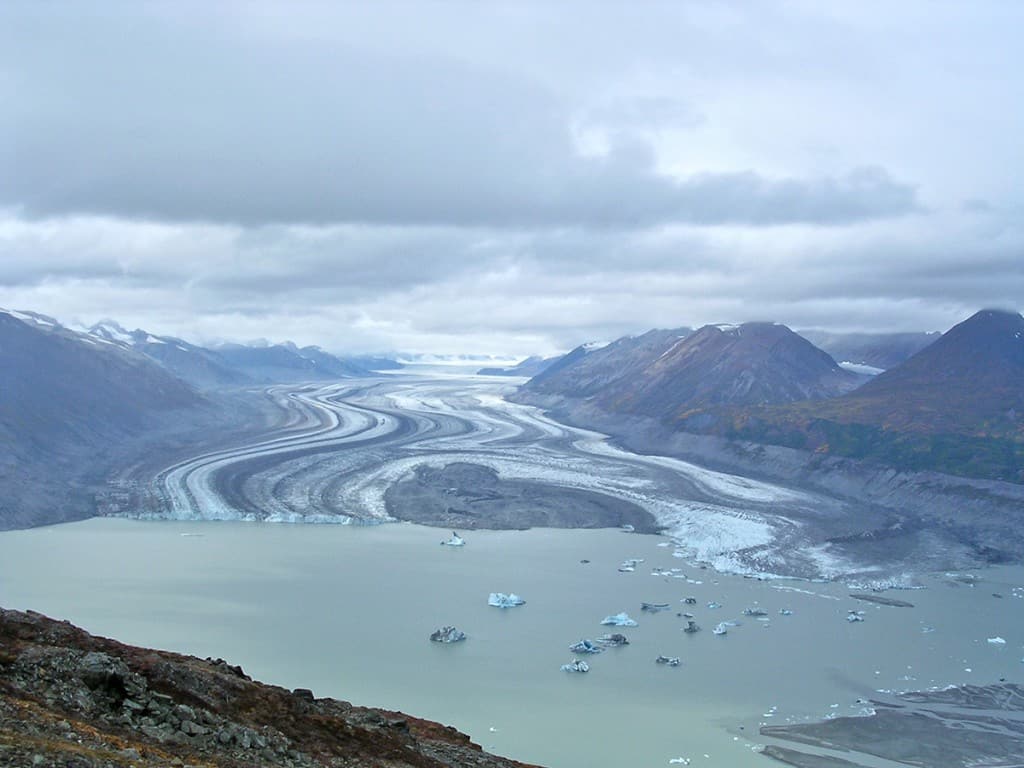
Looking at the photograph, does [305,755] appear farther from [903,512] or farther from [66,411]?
[66,411]

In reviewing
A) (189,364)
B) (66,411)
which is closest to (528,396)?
(189,364)

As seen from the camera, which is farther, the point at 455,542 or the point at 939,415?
the point at 939,415

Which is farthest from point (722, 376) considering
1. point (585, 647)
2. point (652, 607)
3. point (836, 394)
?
point (585, 647)

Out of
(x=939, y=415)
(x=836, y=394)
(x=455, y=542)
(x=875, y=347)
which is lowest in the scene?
(x=455, y=542)

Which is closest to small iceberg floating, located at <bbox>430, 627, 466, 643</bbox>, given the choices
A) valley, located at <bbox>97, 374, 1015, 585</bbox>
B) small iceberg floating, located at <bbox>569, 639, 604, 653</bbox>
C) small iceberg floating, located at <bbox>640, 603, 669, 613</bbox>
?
small iceberg floating, located at <bbox>569, 639, 604, 653</bbox>

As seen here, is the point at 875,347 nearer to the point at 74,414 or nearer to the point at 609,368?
→ the point at 609,368

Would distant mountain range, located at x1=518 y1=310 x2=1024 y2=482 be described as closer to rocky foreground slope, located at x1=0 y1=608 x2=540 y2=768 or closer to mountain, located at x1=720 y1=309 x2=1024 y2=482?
mountain, located at x1=720 y1=309 x2=1024 y2=482

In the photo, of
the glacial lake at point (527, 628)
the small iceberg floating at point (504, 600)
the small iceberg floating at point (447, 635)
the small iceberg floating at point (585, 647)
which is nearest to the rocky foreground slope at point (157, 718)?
the glacial lake at point (527, 628)

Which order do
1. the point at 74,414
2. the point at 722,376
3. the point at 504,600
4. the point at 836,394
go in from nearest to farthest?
the point at 504,600
the point at 74,414
the point at 836,394
the point at 722,376
